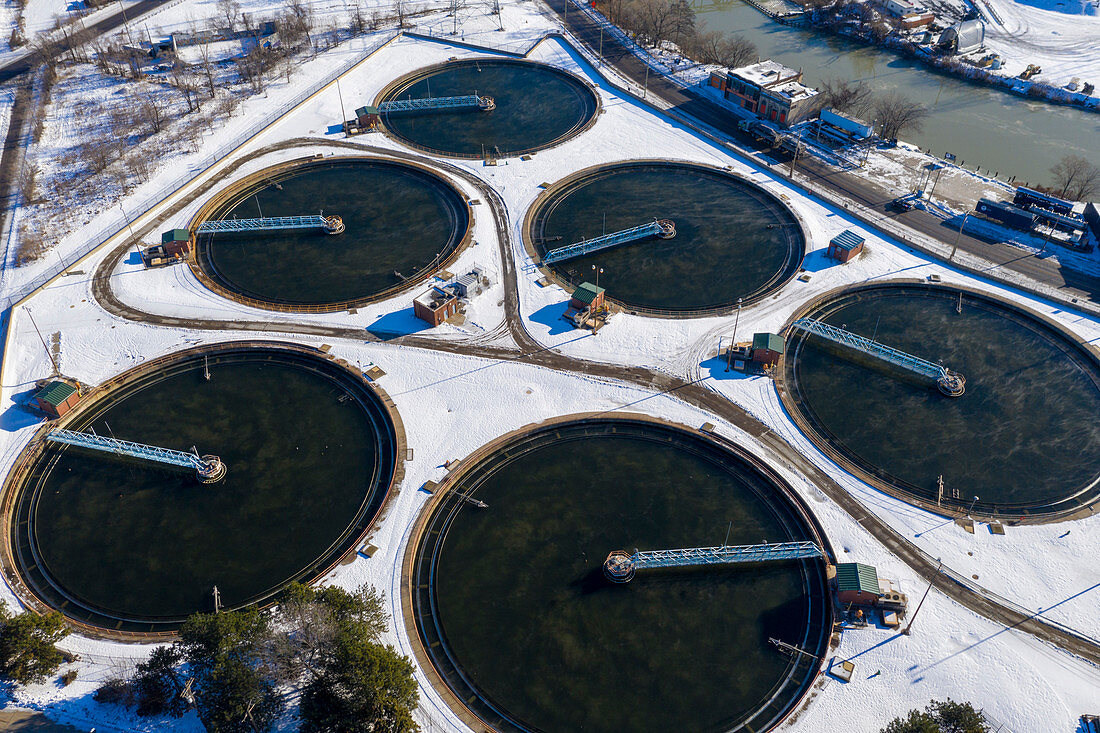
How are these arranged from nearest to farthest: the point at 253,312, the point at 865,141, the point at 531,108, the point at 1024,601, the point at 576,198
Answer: the point at 1024,601, the point at 253,312, the point at 576,198, the point at 865,141, the point at 531,108

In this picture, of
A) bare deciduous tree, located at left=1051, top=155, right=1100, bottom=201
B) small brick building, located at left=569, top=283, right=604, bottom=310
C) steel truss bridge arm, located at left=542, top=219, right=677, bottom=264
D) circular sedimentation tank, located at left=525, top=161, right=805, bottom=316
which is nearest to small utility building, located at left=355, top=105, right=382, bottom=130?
circular sedimentation tank, located at left=525, top=161, right=805, bottom=316

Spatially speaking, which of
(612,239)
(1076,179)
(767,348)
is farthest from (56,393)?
(1076,179)

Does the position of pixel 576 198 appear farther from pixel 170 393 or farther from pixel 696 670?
pixel 696 670

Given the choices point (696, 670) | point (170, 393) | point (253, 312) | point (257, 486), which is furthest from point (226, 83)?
point (696, 670)

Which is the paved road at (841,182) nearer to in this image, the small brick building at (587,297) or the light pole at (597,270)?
the light pole at (597,270)

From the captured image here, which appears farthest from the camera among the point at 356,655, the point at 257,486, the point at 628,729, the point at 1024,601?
the point at 257,486

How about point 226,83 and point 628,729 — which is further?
point 226,83

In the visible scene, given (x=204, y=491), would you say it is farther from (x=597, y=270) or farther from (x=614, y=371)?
(x=597, y=270)
